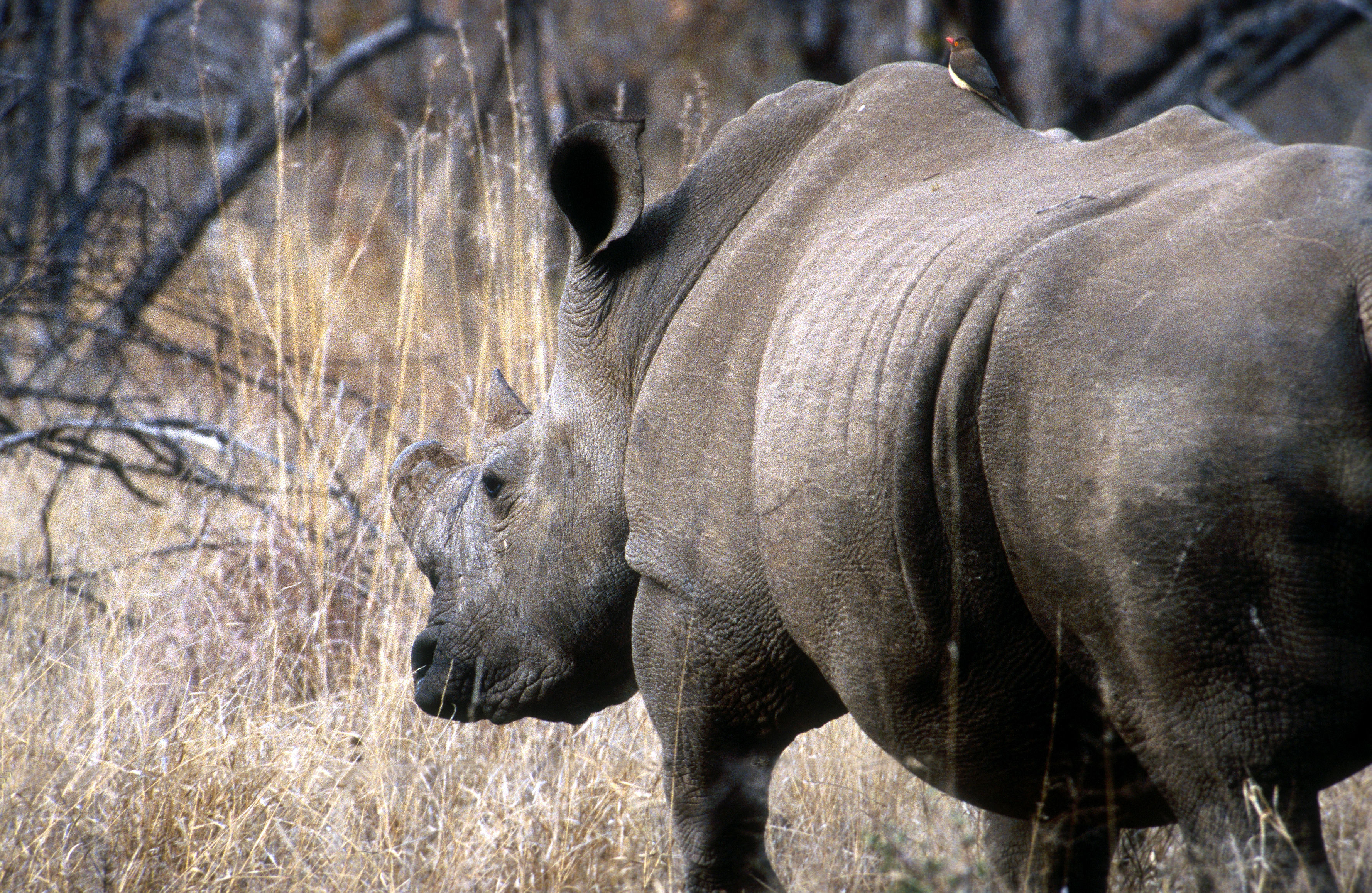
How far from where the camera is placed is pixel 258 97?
9672 mm

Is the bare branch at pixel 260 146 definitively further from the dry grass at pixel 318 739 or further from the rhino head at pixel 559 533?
the rhino head at pixel 559 533

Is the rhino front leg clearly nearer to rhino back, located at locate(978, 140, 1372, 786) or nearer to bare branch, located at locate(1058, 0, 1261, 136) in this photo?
rhino back, located at locate(978, 140, 1372, 786)

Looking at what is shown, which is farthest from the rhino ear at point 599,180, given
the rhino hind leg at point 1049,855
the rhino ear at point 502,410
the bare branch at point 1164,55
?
the bare branch at point 1164,55

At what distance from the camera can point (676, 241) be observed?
2525 mm

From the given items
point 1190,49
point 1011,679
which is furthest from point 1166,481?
point 1190,49

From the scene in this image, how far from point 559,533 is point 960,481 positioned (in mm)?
1048

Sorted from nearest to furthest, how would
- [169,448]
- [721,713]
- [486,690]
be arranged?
1. [721,713]
2. [486,690]
3. [169,448]

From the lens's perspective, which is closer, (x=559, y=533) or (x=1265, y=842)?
(x=1265, y=842)

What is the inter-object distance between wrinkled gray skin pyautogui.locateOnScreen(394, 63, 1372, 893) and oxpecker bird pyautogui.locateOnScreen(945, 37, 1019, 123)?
0.08m

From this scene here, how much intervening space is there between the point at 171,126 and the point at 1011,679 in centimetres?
1011

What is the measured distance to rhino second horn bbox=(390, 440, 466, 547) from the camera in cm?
305

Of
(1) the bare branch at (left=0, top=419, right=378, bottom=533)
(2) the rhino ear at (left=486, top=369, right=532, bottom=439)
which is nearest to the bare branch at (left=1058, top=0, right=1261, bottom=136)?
(1) the bare branch at (left=0, top=419, right=378, bottom=533)

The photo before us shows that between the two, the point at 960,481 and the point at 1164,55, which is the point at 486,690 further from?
the point at 1164,55

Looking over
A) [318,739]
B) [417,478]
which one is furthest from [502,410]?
[318,739]
